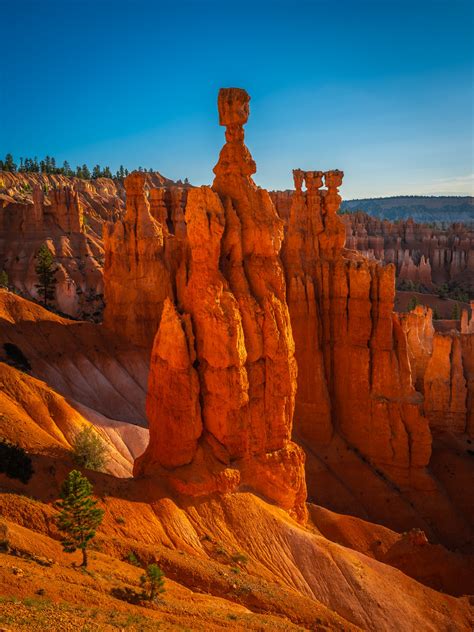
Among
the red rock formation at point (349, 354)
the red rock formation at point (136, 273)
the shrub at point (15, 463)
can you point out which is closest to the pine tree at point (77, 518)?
the shrub at point (15, 463)

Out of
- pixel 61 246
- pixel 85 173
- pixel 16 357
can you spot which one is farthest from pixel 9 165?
pixel 16 357

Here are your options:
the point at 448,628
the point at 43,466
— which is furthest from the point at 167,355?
the point at 448,628

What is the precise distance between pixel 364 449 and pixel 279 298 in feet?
57.2

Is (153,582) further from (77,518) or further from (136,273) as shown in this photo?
(136,273)

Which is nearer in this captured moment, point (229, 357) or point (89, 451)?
point (229, 357)

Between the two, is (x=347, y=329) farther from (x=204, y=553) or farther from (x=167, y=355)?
(x=204, y=553)

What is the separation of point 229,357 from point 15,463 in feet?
29.3

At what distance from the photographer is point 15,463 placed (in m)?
18.8

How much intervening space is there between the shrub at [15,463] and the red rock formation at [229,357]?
204 inches

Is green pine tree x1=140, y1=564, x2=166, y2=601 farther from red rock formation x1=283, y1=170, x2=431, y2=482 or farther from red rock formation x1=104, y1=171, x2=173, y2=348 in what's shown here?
red rock formation x1=104, y1=171, x2=173, y2=348

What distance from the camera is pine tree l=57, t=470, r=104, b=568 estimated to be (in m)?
14.9

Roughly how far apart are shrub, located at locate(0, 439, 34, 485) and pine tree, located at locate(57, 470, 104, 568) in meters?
3.68

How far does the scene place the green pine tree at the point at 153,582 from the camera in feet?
47.1

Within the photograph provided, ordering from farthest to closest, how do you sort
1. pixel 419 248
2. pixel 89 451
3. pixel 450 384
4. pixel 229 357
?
pixel 419 248 → pixel 450 384 → pixel 89 451 → pixel 229 357
